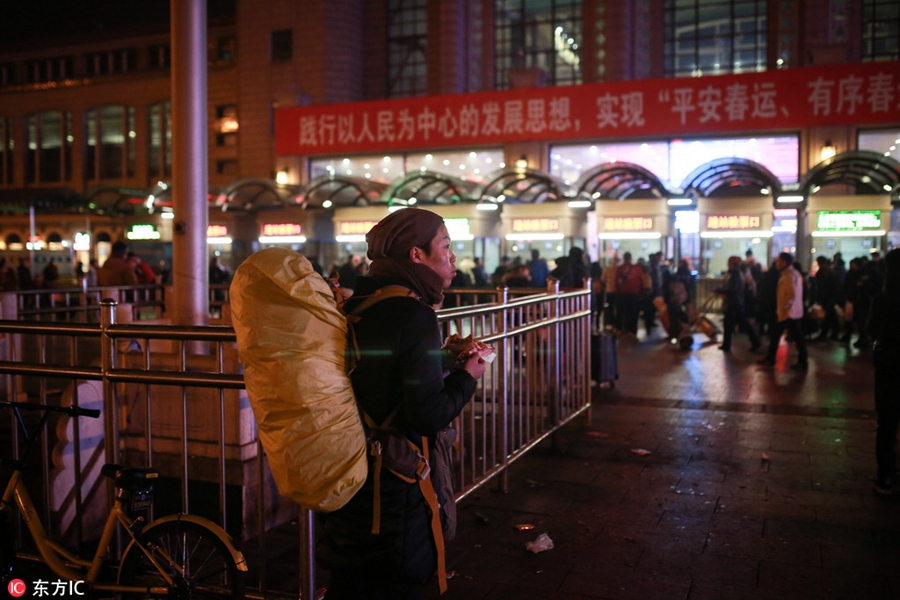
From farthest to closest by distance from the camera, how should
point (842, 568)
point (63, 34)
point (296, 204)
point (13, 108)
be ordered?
point (63, 34) → point (13, 108) → point (296, 204) → point (842, 568)

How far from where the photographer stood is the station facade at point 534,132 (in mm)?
20906

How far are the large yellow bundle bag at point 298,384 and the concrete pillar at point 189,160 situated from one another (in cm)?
581

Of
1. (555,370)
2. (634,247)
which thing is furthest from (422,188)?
(555,370)

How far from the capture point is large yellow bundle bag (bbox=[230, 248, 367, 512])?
99.6 inches

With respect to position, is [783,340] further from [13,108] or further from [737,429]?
[13,108]

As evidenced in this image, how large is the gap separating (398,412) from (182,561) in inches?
62.6

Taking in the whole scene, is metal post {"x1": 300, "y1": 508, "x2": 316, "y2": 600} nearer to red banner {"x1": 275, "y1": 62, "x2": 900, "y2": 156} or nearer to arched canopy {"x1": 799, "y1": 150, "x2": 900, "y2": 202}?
arched canopy {"x1": 799, "y1": 150, "x2": 900, "y2": 202}

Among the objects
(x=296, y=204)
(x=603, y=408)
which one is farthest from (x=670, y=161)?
(x=603, y=408)

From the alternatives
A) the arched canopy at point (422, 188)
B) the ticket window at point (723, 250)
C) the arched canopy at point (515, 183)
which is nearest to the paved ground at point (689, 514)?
the arched canopy at point (515, 183)

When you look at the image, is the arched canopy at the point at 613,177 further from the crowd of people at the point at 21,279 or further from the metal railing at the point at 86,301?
the crowd of people at the point at 21,279

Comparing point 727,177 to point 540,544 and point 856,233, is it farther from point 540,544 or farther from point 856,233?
point 540,544

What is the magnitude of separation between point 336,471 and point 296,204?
72.2ft

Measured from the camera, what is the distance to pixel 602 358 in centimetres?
1063

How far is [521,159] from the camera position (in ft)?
84.0
